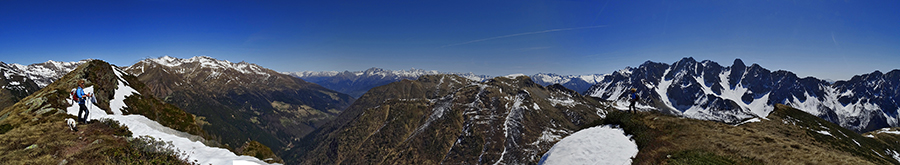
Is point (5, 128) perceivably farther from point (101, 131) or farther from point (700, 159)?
point (700, 159)

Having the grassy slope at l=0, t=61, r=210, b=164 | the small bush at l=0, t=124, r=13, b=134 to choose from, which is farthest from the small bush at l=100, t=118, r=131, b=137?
the small bush at l=0, t=124, r=13, b=134

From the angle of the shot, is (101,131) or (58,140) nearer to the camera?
(58,140)

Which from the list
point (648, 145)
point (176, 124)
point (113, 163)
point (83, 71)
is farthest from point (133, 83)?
point (648, 145)

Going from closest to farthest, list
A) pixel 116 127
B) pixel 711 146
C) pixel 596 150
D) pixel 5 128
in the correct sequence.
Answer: pixel 5 128, pixel 711 146, pixel 116 127, pixel 596 150

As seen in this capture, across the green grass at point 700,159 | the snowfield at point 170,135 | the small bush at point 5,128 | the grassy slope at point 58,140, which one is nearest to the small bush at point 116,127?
the grassy slope at point 58,140

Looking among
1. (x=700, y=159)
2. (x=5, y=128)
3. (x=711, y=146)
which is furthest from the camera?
(x=711, y=146)

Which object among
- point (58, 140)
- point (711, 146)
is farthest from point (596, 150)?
point (58, 140)
